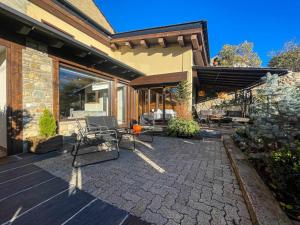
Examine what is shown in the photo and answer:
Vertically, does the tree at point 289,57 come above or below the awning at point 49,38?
above

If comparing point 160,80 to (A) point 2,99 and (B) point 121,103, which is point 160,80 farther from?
(A) point 2,99

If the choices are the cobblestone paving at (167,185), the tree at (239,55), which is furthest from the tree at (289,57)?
the cobblestone paving at (167,185)

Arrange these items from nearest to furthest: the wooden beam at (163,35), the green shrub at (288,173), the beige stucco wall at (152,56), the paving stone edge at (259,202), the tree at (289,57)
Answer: the paving stone edge at (259,202)
the green shrub at (288,173)
the wooden beam at (163,35)
the beige stucco wall at (152,56)
the tree at (289,57)

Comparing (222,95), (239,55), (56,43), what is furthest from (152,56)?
(239,55)

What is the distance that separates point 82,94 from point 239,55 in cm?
2594

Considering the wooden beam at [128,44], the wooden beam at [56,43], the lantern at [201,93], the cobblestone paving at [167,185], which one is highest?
the wooden beam at [128,44]

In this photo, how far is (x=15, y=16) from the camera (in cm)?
328

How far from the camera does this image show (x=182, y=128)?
20.7 ft

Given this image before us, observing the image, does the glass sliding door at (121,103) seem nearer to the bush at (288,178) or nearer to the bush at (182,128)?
the bush at (182,128)

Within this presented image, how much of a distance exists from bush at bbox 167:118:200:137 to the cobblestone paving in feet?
7.04

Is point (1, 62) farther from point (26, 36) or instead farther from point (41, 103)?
point (41, 103)

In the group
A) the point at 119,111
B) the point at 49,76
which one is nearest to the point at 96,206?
the point at 49,76

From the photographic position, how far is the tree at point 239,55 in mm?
24781

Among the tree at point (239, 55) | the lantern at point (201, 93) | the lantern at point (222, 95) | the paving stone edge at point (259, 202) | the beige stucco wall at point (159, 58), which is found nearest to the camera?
the paving stone edge at point (259, 202)
